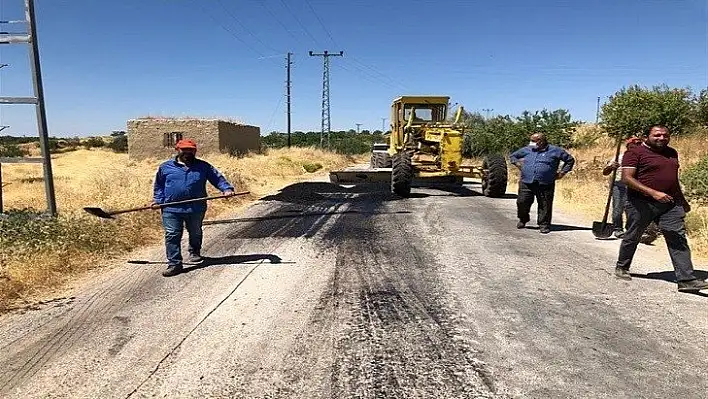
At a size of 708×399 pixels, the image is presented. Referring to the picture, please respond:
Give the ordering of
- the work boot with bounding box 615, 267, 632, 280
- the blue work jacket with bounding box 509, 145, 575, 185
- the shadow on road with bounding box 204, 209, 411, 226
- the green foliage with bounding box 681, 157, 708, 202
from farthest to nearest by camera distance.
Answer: the green foliage with bounding box 681, 157, 708, 202, the shadow on road with bounding box 204, 209, 411, 226, the blue work jacket with bounding box 509, 145, 575, 185, the work boot with bounding box 615, 267, 632, 280

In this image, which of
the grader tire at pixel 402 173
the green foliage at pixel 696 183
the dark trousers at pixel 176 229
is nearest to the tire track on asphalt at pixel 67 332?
the dark trousers at pixel 176 229

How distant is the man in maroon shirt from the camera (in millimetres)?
5238

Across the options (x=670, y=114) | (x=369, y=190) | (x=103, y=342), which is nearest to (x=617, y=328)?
(x=103, y=342)

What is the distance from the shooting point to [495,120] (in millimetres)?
29078

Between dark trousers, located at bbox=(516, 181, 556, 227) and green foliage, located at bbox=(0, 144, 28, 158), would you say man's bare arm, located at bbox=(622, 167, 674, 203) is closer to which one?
dark trousers, located at bbox=(516, 181, 556, 227)

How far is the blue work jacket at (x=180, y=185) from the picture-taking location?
6.22 metres

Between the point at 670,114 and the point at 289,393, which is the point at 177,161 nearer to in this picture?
the point at 289,393

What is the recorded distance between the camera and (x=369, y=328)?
4.28 metres

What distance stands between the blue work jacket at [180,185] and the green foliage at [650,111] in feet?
75.2

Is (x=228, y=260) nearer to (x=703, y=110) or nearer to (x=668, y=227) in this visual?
(x=668, y=227)

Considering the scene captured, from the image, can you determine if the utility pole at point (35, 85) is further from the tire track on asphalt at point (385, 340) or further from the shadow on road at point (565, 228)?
the shadow on road at point (565, 228)

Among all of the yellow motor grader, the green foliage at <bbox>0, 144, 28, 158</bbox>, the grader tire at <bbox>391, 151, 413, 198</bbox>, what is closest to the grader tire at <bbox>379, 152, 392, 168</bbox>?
the yellow motor grader

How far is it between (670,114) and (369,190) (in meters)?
17.6

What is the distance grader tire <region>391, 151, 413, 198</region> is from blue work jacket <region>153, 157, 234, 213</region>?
7.45m
